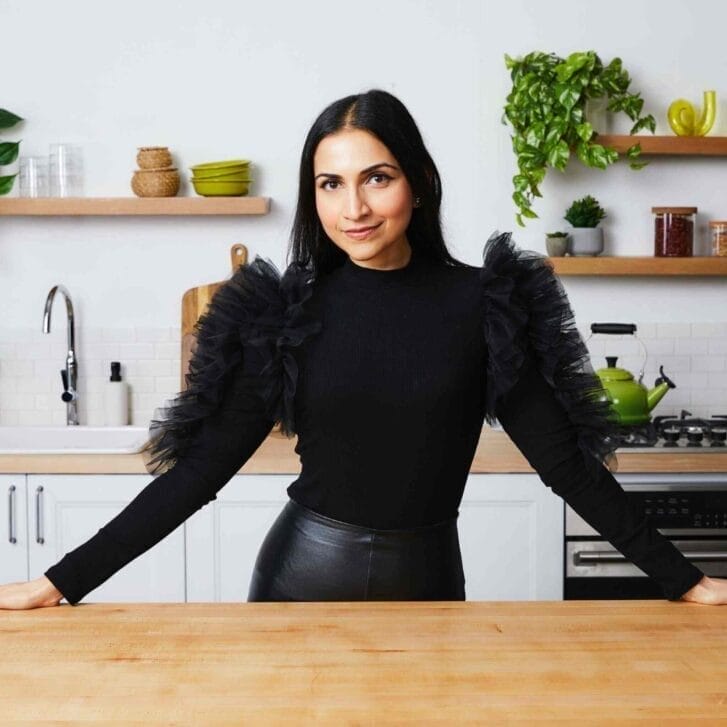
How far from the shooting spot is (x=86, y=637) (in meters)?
1.66

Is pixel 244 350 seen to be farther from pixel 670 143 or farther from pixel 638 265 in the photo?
pixel 670 143

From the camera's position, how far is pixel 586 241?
3920mm

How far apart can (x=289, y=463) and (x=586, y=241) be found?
1.28 meters

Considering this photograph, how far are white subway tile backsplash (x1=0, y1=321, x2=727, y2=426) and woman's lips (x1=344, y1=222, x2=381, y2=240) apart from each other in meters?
2.25

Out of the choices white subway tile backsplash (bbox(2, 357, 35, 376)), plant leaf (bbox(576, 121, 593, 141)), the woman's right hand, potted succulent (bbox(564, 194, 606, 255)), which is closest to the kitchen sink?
white subway tile backsplash (bbox(2, 357, 35, 376))

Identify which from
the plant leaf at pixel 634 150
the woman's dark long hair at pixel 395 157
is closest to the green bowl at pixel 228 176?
the plant leaf at pixel 634 150

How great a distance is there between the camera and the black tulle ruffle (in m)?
1.94

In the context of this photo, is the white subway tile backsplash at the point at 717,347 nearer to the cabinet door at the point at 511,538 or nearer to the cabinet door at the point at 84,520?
the cabinet door at the point at 511,538

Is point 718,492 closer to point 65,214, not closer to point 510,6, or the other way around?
point 510,6

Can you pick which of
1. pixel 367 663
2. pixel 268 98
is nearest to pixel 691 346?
pixel 268 98

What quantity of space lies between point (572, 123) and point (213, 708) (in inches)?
110

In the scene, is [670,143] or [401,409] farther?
[670,143]

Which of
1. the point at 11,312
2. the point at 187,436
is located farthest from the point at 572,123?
the point at 187,436

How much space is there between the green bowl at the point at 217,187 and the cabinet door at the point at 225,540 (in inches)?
39.7
